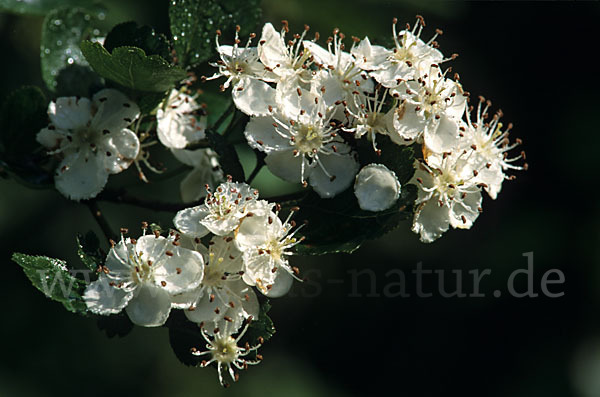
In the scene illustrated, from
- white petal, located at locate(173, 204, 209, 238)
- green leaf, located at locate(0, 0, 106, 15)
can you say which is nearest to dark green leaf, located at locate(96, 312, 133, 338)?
white petal, located at locate(173, 204, 209, 238)

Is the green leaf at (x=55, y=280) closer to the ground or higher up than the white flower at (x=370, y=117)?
closer to the ground

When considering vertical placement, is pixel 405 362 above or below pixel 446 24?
below

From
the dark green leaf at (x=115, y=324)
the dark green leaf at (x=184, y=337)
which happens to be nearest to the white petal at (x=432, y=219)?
the dark green leaf at (x=184, y=337)

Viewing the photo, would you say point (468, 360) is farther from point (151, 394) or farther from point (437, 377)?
point (151, 394)

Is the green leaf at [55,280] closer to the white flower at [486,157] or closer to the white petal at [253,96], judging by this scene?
the white petal at [253,96]

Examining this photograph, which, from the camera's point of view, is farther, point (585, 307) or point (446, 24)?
point (585, 307)

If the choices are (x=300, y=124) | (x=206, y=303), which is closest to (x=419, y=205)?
(x=300, y=124)

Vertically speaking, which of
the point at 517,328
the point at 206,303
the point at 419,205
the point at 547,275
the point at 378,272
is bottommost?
the point at 517,328
